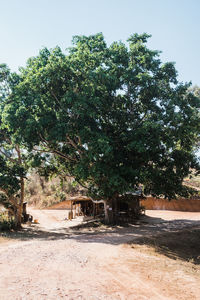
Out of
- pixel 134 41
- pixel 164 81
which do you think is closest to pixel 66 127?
pixel 164 81

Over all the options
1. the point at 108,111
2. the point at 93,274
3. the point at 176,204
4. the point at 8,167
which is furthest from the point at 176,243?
the point at 176,204

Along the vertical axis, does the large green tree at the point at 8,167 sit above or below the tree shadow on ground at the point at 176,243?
above

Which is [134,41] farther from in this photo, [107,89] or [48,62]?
[48,62]

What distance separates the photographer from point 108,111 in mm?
19297

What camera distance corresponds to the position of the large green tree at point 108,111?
55.2 ft

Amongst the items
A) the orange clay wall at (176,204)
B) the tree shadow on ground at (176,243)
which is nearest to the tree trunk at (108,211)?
the tree shadow on ground at (176,243)

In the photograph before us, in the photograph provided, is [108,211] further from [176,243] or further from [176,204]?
[176,204]

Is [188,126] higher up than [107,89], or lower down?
lower down

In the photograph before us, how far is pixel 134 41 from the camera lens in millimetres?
20531

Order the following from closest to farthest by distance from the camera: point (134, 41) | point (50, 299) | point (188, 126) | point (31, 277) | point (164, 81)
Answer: point (50, 299) < point (31, 277) < point (188, 126) < point (164, 81) < point (134, 41)

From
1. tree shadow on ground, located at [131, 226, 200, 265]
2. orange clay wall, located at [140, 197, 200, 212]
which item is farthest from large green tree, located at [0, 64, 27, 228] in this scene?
orange clay wall, located at [140, 197, 200, 212]

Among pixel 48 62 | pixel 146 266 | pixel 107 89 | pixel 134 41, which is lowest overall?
pixel 146 266

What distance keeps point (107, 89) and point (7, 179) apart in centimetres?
1075

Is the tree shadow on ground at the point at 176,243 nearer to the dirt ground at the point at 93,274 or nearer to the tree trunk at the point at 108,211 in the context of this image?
the dirt ground at the point at 93,274
